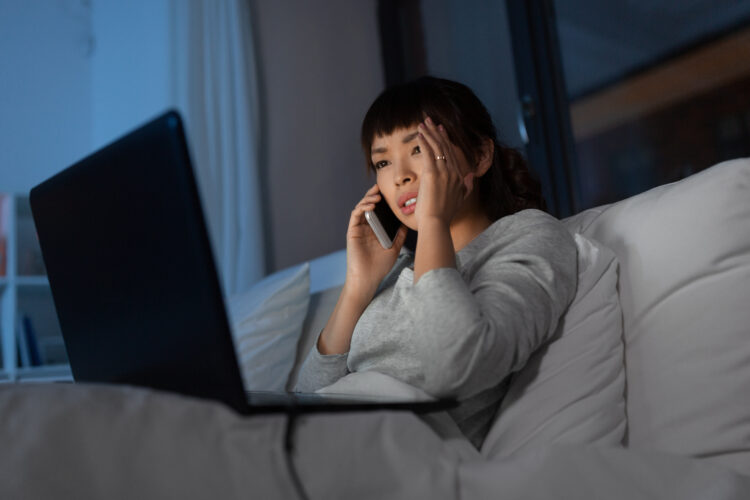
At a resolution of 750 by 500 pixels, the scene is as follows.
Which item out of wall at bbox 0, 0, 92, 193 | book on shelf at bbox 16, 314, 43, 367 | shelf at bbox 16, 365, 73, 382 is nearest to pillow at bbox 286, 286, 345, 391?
shelf at bbox 16, 365, 73, 382

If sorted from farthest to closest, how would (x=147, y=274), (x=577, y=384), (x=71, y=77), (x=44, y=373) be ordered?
(x=71, y=77), (x=44, y=373), (x=577, y=384), (x=147, y=274)

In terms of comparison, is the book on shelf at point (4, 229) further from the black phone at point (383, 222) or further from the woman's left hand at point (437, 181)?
the woman's left hand at point (437, 181)

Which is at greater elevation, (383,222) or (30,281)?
(383,222)

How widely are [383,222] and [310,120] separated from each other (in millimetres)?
1893

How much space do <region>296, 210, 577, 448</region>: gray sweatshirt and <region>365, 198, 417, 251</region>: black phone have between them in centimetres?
14

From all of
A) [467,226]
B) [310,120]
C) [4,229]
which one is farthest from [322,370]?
[310,120]

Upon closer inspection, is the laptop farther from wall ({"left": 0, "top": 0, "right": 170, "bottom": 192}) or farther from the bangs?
wall ({"left": 0, "top": 0, "right": 170, "bottom": 192})

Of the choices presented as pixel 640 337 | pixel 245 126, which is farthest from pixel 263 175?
pixel 640 337

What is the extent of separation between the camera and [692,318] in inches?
33.9

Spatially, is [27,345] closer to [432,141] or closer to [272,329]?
[272,329]

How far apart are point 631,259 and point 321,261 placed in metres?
1.01

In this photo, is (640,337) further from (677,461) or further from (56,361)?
(56,361)

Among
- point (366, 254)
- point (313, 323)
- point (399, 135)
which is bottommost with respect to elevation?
point (313, 323)

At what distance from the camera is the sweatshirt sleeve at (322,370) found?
1169 millimetres
